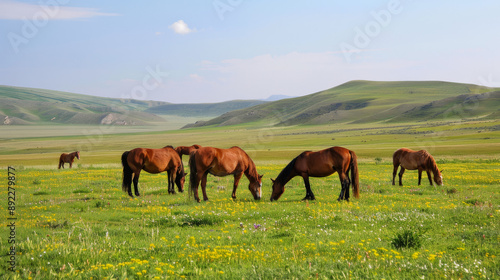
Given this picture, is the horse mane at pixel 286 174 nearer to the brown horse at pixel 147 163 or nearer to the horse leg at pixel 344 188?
the horse leg at pixel 344 188

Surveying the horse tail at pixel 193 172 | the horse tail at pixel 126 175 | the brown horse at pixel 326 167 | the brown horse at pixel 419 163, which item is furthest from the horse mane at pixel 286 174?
the brown horse at pixel 419 163

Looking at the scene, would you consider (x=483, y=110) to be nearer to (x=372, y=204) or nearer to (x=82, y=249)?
(x=372, y=204)

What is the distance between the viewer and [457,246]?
26.8ft

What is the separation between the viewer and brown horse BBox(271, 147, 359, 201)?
15.2 meters

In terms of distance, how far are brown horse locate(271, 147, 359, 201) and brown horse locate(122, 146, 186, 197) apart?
5.87 m

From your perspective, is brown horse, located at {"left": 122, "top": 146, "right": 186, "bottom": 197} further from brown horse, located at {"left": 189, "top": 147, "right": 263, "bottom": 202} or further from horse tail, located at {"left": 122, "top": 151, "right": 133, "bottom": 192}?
brown horse, located at {"left": 189, "top": 147, "right": 263, "bottom": 202}

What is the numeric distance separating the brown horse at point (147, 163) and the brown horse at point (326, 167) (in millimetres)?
5867

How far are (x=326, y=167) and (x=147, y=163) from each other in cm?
851

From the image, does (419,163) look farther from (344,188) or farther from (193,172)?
(193,172)

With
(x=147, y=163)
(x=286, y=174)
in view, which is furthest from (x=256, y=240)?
(x=147, y=163)

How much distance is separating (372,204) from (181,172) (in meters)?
10.0

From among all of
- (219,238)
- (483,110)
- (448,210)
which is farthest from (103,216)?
(483,110)

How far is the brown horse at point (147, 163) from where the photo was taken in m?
17.8

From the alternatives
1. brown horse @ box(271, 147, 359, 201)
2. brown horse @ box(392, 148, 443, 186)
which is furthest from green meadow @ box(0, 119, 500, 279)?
brown horse @ box(392, 148, 443, 186)
